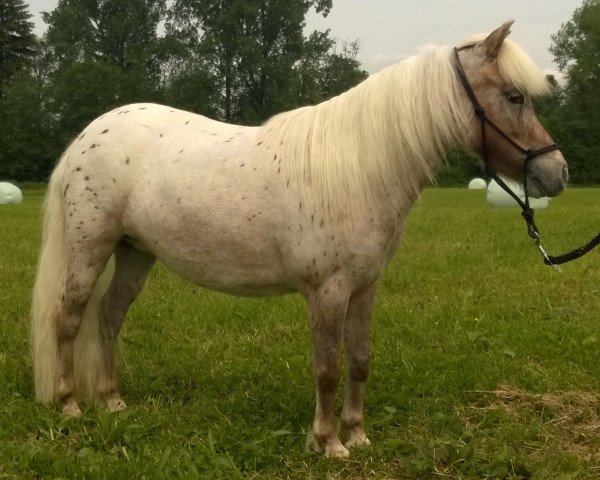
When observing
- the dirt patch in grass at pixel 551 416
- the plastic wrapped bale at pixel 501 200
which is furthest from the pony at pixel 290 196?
the plastic wrapped bale at pixel 501 200

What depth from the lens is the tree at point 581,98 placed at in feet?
136

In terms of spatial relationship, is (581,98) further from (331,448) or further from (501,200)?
(331,448)

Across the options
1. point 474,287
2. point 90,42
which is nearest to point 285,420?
point 474,287

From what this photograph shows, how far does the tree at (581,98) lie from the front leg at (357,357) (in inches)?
1360

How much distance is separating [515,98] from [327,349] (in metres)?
1.47

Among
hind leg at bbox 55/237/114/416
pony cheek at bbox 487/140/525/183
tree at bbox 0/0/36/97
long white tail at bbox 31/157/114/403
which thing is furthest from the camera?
tree at bbox 0/0/36/97

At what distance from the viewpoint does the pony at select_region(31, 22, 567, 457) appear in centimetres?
334

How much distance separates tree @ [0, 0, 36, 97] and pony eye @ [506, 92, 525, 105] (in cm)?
3867

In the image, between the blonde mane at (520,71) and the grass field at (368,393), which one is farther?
the grass field at (368,393)

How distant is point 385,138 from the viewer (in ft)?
11.3

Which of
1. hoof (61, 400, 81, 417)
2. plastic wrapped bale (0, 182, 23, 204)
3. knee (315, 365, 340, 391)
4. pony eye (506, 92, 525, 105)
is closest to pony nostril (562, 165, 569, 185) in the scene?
pony eye (506, 92, 525, 105)

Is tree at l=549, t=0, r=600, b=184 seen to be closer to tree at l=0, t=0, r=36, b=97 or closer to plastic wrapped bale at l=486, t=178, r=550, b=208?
plastic wrapped bale at l=486, t=178, r=550, b=208

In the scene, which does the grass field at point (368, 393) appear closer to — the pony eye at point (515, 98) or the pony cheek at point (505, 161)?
the pony cheek at point (505, 161)

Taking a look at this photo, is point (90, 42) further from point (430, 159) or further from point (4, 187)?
point (430, 159)
